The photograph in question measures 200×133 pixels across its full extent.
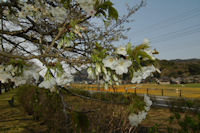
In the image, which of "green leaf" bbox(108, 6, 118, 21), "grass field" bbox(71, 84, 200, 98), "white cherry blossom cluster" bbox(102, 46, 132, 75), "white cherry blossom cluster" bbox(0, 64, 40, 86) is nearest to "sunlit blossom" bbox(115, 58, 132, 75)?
"white cherry blossom cluster" bbox(102, 46, 132, 75)

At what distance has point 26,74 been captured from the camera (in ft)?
3.26

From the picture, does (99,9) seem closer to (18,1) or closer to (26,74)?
(26,74)

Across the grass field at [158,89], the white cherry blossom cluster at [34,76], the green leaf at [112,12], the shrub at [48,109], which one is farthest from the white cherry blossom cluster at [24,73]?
the shrub at [48,109]

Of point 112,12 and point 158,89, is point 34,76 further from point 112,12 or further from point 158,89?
point 158,89

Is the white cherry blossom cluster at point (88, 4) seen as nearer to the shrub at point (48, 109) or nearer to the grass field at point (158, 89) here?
the grass field at point (158, 89)

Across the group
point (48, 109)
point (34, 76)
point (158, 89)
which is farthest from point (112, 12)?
point (158, 89)

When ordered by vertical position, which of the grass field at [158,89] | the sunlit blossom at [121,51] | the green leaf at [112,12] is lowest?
the grass field at [158,89]

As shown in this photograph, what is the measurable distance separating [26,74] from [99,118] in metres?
2.94

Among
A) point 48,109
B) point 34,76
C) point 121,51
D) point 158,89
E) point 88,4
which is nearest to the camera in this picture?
point 121,51

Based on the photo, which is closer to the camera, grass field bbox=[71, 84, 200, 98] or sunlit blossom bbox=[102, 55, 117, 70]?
sunlit blossom bbox=[102, 55, 117, 70]

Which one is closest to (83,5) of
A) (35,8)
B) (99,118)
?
(35,8)

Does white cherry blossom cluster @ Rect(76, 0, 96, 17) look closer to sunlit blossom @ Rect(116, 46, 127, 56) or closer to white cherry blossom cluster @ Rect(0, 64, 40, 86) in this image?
sunlit blossom @ Rect(116, 46, 127, 56)

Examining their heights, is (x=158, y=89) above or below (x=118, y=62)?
below

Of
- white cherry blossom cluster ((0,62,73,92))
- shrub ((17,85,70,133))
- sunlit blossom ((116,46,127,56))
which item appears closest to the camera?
sunlit blossom ((116,46,127,56))
